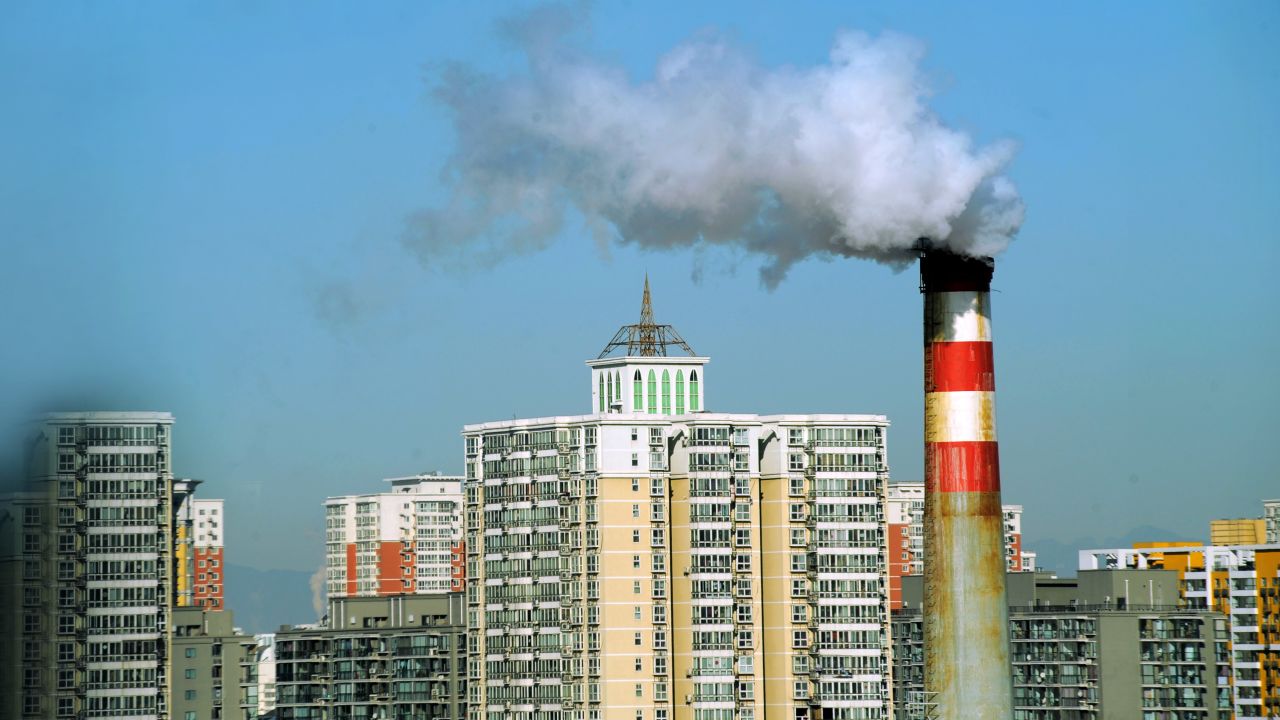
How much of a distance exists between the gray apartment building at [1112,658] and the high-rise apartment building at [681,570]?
59.5 feet

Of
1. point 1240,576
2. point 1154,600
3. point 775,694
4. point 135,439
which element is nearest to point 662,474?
point 775,694

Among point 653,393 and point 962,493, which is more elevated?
point 653,393

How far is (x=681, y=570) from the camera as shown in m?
121

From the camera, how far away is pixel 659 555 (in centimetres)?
12038

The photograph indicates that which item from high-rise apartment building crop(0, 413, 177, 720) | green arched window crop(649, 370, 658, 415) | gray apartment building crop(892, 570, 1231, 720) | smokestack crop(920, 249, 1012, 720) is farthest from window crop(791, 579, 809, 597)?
smokestack crop(920, 249, 1012, 720)

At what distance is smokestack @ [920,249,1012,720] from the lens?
260ft

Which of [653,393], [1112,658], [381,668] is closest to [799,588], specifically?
[653,393]

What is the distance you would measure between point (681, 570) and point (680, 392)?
1216cm

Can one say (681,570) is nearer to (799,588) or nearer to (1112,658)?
(799,588)

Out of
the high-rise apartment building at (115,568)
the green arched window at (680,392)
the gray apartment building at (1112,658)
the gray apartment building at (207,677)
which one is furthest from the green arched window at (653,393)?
the high-rise apartment building at (115,568)

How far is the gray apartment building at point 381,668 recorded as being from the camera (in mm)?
143375

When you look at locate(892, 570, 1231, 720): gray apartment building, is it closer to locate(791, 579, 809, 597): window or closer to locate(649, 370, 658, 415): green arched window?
locate(791, 579, 809, 597): window

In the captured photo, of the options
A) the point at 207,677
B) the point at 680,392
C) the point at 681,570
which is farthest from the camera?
the point at 680,392

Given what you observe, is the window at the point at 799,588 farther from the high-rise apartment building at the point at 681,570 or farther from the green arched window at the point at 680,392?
the green arched window at the point at 680,392
